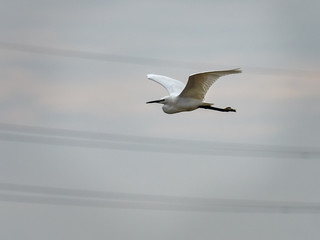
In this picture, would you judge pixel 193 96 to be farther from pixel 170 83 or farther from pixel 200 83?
pixel 170 83

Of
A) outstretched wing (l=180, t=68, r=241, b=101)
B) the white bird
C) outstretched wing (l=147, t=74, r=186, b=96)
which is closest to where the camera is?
outstretched wing (l=180, t=68, r=241, b=101)

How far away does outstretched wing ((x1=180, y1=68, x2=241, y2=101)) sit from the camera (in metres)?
15.2

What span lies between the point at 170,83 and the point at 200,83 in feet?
8.83

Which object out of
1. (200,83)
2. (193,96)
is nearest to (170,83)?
(193,96)

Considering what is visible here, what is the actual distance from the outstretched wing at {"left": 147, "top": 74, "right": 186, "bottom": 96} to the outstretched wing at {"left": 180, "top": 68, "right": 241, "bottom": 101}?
1.49m

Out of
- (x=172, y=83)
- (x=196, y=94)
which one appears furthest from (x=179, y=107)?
(x=172, y=83)

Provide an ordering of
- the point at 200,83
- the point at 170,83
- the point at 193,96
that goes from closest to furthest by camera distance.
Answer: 1. the point at 200,83
2. the point at 193,96
3. the point at 170,83

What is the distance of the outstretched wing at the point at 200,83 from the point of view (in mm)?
15204

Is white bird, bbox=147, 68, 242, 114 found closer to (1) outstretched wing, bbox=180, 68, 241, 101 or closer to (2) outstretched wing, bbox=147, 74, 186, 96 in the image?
(1) outstretched wing, bbox=180, 68, 241, 101

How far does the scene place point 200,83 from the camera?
15602 mm

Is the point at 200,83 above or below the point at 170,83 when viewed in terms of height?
below

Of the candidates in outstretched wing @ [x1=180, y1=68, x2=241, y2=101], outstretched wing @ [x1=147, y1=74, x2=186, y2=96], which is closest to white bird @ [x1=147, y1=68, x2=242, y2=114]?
outstretched wing @ [x1=180, y1=68, x2=241, y2=101]

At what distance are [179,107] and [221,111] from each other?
1.23m

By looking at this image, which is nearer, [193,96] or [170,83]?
[193,96]
